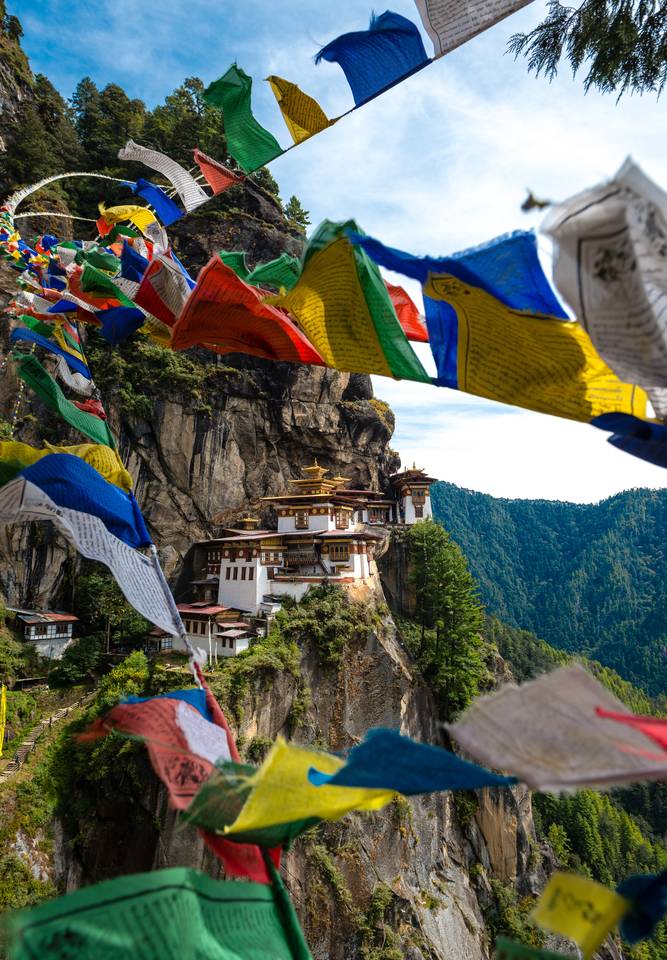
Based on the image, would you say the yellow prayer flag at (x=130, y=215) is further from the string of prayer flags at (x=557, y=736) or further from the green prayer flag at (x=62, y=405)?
the string of prayer flags at (x=557, y=736)

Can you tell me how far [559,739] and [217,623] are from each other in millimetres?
15350

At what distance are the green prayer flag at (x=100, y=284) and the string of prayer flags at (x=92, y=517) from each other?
254cm

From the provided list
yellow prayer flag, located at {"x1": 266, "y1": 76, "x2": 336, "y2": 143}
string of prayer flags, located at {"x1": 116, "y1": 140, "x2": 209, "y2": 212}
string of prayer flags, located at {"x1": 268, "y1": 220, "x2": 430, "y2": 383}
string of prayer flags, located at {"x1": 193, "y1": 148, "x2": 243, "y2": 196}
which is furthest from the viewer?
string of prayer flags, located at {"x1": 116, "y1": 140, "x2": 209, "y2": 212}

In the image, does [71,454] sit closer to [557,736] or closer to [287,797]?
[287,797]

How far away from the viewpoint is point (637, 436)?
1.61 metres

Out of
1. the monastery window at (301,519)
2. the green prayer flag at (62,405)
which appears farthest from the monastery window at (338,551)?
the green prayer flag at (62,405)

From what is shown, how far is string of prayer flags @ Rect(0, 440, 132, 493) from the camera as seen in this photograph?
2.66 meters

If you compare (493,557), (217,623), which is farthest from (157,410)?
(493,557)

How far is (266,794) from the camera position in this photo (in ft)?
4.32

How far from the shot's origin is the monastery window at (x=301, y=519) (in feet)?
63.4

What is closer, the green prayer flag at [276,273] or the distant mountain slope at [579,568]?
the green prayer flag at [276,273]

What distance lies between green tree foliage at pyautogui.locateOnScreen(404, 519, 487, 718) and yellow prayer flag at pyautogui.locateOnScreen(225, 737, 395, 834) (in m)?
20.1

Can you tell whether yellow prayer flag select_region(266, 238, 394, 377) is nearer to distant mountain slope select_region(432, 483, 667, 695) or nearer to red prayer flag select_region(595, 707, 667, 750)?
red prayer flag select_region(595, 707, 667, 750)

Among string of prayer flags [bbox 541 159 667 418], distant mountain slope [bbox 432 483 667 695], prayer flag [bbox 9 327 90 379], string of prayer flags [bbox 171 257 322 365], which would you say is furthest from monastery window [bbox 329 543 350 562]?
distant mountain slope [bbox 432 483 667 695]
